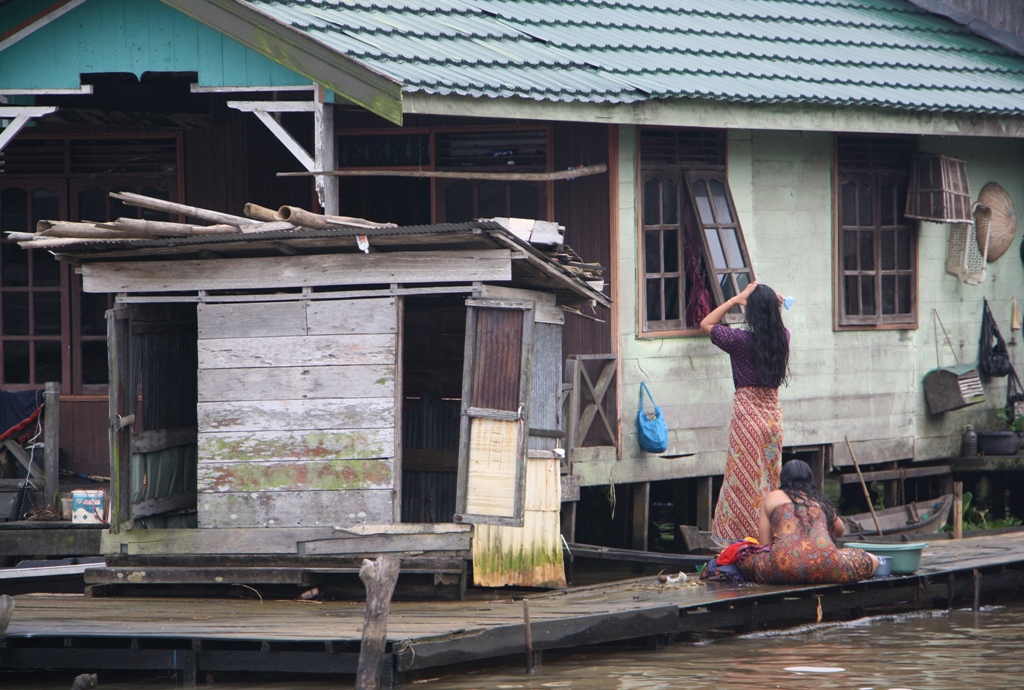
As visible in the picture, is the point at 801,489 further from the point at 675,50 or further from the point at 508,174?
the point at 675,50

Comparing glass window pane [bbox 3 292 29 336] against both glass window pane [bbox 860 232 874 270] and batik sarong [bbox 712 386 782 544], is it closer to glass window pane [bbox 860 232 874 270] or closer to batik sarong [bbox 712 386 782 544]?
batik sarong [bbox 712 386 782 544]

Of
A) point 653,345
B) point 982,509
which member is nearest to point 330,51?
point 653,345

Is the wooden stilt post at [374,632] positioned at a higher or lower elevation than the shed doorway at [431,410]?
lower

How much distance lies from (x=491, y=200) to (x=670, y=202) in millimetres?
1572

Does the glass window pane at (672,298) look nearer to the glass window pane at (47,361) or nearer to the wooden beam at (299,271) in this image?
the wooden beam at (299,271)

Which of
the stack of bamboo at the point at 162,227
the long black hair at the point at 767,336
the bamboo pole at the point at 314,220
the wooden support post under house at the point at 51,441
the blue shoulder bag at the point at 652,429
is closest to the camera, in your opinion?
the bamboo pole at the point at 314,220

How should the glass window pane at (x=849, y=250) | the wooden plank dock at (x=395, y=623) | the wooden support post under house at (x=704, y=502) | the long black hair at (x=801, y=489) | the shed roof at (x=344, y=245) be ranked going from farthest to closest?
the glass window pane at (x=849, y=250) → the wooden support post under house at (x=704, y=502) → the long black hair at (x=801, y=489) → the shed roof at (x=344, y=245) → the wooden plank dock at (x=395, y=623)

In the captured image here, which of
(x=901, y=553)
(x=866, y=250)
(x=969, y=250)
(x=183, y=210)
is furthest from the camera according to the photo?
(x=969, y=250)

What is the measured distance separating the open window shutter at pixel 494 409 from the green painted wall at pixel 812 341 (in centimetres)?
261

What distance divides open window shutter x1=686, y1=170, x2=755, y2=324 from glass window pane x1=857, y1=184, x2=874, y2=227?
1.69 m

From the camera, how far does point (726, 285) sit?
13.4 m

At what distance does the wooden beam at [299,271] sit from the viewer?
9.93m

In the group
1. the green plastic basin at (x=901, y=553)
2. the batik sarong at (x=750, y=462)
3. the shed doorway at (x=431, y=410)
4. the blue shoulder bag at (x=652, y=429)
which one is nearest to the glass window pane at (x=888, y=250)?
the blue shoulder bag at (x=652, y=429)

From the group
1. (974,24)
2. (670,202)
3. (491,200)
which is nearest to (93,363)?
(491,200)
